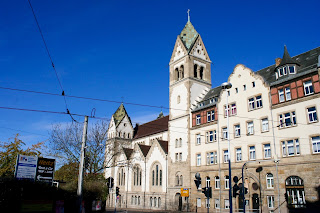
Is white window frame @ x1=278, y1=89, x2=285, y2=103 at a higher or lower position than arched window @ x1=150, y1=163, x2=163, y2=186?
higher

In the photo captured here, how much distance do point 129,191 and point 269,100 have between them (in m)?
34.3

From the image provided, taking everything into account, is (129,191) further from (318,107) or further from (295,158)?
(318,107)

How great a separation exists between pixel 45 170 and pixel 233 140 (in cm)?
2170

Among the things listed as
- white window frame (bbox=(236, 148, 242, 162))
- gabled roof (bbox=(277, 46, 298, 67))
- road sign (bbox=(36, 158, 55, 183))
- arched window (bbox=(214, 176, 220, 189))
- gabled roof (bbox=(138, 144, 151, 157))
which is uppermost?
gabled roof (bbox=(277, 46, 298, 67))

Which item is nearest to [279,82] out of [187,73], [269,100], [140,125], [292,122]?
[269,100]

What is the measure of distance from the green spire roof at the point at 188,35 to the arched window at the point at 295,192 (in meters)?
28.6

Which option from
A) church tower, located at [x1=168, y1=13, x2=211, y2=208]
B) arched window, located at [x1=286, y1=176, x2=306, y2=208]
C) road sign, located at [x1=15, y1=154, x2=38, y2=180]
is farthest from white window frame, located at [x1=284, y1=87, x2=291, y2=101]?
road sign, located at [x1=15, y1=154, x2=38, y2=180]

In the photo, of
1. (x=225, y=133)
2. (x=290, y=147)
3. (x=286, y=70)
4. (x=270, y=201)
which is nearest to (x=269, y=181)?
(x=270, y=201)

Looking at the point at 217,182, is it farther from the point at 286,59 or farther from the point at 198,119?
the point at 286,59

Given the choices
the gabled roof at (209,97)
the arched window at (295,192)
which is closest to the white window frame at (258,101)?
the gabled roof at (209,97)

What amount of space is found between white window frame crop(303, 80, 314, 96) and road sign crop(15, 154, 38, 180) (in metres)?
26.3

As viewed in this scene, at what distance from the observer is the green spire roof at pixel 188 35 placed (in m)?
51.4

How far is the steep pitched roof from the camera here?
59.3 m

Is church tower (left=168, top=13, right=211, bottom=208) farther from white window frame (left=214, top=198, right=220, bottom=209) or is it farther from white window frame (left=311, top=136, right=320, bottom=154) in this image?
white window frame (left=311, top=136, right=320, bottom=154)
